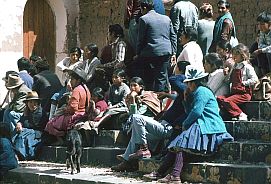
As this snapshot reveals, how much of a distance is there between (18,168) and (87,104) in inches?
53.6

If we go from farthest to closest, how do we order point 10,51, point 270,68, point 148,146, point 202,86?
point 10,51 → point 270,68 → point 148,146 → point 202,86

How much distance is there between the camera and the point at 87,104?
33.6ft

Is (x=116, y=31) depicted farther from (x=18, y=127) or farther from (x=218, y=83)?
(x=218, y=83)

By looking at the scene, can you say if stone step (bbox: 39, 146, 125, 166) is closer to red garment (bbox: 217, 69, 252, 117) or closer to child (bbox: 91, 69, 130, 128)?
child (bbox: 91, 69, 130, 128)

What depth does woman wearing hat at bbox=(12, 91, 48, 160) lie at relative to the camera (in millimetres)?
10703

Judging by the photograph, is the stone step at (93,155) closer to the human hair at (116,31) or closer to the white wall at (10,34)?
the human hair at (116,31)

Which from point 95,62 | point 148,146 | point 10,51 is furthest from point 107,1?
point 148,146

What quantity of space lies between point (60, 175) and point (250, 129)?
2507 mm

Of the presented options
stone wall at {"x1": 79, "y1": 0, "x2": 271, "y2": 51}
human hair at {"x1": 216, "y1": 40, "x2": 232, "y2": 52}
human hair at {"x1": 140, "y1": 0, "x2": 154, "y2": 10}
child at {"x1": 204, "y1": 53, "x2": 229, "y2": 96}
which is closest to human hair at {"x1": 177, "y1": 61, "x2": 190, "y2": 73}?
child at {"x1": 204, "y1": 53, "x2": 229, "y2": 96}

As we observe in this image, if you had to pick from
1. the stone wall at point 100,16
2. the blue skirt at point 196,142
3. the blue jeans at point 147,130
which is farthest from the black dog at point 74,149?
the stone wall at point 100,16

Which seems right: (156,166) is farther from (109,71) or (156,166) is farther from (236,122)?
(109,71)

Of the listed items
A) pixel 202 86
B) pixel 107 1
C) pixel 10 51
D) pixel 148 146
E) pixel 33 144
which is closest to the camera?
pixel 202 86

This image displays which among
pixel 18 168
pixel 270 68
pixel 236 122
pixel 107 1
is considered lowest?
pixel 18 168

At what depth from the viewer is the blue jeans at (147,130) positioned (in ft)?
28.9
